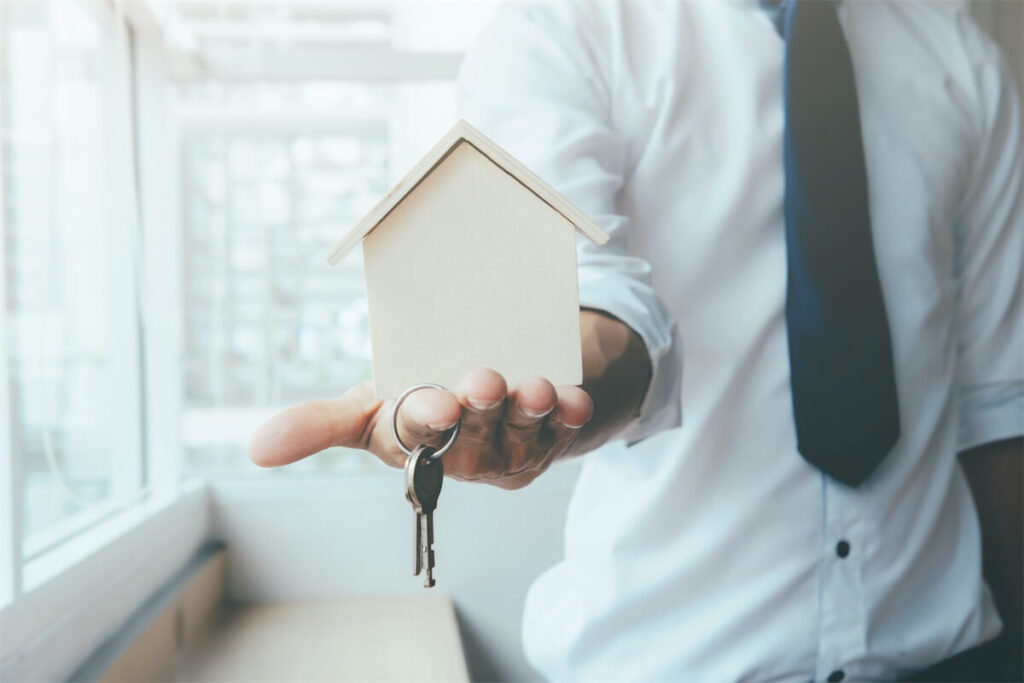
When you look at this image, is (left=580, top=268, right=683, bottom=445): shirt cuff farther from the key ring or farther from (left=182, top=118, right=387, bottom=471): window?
(left=182, top=118, right=387, bottom=471): window

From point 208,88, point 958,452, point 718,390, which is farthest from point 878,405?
point 208,88

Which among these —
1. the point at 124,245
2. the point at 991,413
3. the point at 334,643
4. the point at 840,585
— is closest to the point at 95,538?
the point at 334,643

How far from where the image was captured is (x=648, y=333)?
0.72 metres

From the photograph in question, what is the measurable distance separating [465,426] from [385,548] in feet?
4.64

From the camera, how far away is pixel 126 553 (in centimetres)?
129

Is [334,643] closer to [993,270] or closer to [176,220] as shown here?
[176,220]

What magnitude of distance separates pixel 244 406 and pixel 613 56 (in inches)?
60.0

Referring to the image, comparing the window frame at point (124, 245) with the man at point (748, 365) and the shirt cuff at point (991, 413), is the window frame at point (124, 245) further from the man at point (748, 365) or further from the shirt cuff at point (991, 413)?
the shirt cuff at point (991, 413)

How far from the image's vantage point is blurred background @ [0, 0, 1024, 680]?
1.17 metres

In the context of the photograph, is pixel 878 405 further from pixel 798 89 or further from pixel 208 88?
pixel 208 88

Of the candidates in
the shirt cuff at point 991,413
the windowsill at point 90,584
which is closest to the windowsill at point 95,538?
Answer: the windowsill at point 90,584

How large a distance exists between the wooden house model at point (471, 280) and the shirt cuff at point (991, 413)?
849 millimetres

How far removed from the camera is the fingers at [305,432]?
0.46 meters

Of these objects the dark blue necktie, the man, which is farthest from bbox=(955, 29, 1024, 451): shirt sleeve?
the dark blue necktie
